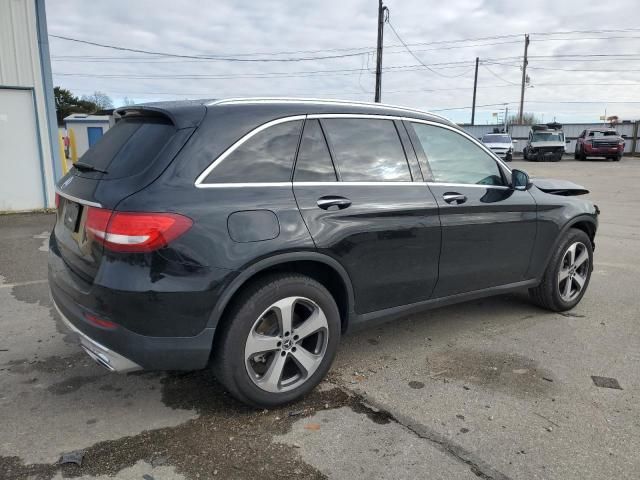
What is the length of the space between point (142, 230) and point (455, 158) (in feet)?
7.78

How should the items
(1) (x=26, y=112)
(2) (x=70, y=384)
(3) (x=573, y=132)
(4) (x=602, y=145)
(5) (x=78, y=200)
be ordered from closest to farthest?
(5) (x=78, y=200) < (2) (x=70, y=384) < (1) (x=26, y=112) < (4) (x=602, y=145) < (3) (x=573, y=132)

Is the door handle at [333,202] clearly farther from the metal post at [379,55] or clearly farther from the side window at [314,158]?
the metal post at [379,55]

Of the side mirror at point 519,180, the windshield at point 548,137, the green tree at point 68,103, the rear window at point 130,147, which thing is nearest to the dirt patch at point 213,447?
the rear window at point 130,147

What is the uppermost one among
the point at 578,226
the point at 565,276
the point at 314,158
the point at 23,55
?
the point at 23,55

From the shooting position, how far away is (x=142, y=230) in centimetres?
257

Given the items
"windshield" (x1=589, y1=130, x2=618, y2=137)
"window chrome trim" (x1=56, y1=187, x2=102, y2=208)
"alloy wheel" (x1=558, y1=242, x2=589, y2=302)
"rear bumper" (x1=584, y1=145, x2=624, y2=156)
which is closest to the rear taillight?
"window chrome trim" (x1=56, y1=187, x2=102, y2=208)

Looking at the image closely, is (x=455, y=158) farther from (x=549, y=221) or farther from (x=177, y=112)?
(x=177, y=112)

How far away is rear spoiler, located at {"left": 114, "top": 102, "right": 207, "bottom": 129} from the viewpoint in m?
2.86

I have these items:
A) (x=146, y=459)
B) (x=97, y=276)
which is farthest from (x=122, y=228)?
(x=146, y=459)

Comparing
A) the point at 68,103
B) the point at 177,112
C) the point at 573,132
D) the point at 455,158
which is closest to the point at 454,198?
the point at 455,158

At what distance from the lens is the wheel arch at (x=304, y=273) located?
276 cm

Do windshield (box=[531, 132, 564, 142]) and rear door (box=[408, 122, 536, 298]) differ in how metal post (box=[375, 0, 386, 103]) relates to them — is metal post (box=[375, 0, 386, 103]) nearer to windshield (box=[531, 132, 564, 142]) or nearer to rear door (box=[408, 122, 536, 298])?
windshield (box=[531, 132, 564, 142])

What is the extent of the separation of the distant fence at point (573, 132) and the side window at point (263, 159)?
36.6m

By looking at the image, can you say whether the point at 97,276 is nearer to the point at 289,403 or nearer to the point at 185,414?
the point at 185,414
